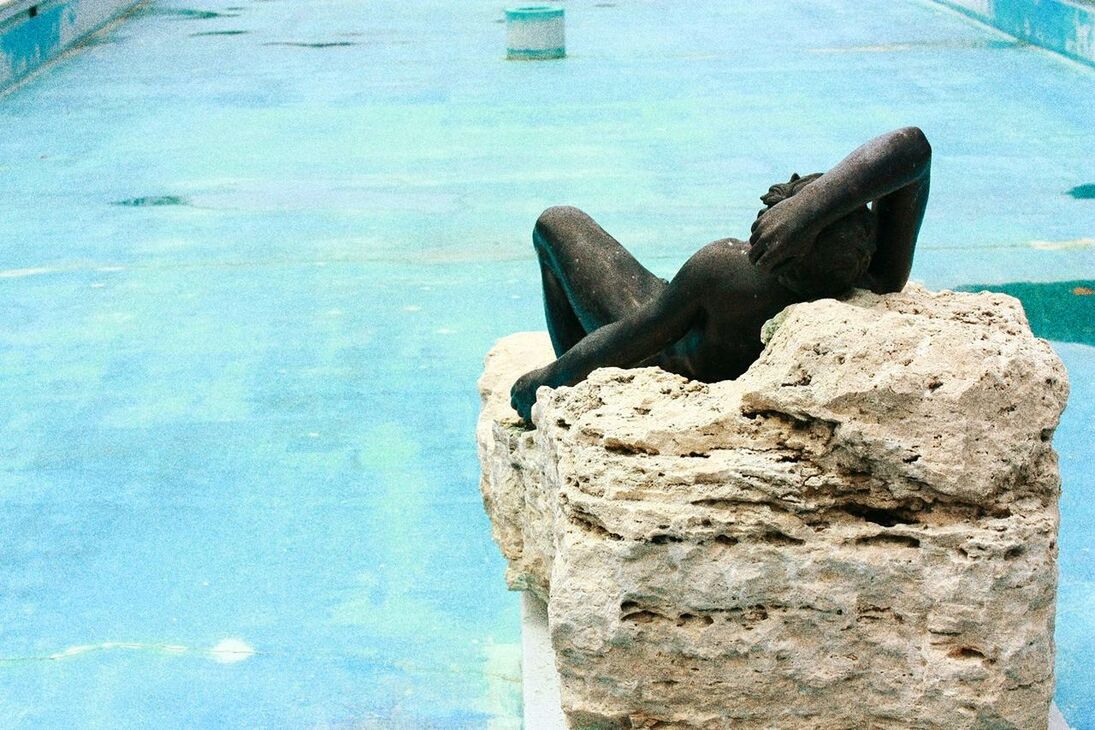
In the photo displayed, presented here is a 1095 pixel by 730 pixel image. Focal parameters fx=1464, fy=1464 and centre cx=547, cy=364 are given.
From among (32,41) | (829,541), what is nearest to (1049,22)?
(32,41)

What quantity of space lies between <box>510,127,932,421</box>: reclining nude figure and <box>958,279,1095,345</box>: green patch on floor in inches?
125

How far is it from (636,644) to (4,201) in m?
7.50

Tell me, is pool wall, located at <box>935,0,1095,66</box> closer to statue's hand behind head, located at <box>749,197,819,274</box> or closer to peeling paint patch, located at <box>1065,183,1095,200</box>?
peeling paint patch, located at <box>1065,183,1095,200</box>

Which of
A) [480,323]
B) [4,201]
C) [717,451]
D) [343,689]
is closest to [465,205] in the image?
[480,323]

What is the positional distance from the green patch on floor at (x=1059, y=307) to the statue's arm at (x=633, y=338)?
335 centimetres

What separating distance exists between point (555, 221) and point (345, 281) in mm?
3704

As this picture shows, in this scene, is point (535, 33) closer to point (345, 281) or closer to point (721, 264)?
point (345, 281)

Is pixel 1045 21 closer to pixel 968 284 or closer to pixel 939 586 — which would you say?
pixel 968 284

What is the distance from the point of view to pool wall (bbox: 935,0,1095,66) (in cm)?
1257

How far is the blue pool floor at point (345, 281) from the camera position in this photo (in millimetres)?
4480

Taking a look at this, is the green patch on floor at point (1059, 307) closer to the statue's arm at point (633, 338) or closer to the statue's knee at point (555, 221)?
the statue's knee at point (555, 221)

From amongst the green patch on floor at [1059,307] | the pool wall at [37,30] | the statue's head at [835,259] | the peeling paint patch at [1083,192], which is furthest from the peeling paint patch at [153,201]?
the statue's head at [835,259]

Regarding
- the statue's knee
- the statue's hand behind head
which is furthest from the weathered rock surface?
the statue's knee

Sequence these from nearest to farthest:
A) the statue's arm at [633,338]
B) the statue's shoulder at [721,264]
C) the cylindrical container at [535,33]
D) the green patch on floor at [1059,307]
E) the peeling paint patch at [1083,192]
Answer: the statue's shoulder at [721,264] → the statue's arm at [633,338] → the green patch on floor at [1059,307] → the peeling paint patch at [1083,192] → the cylindrical container at [535,33]
